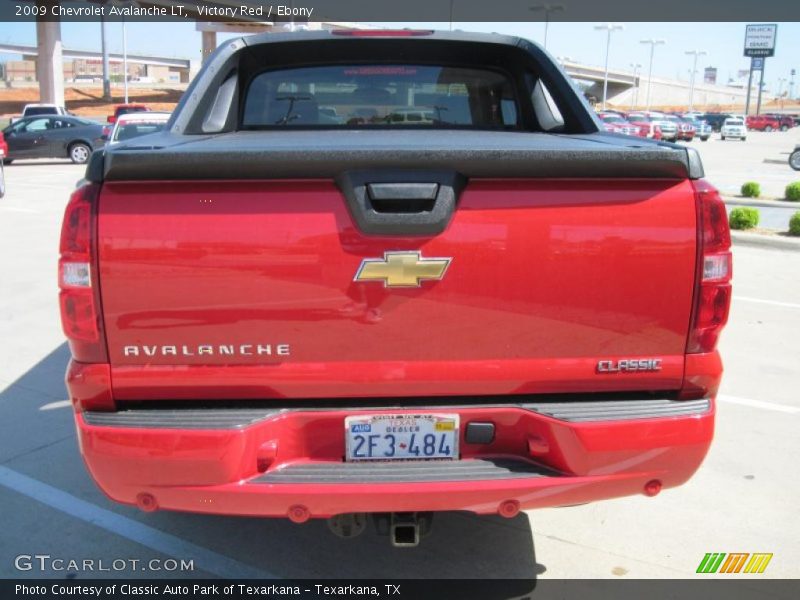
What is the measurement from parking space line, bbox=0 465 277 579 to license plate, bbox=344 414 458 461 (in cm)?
100

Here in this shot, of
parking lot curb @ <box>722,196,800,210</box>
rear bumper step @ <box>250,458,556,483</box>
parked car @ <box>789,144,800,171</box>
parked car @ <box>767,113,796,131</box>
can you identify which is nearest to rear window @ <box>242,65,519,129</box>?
rear bumper step @ <box>250,458,556,483</box>

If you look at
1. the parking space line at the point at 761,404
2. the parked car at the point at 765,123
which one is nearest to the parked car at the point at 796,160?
the parking space line at the point at 761,404

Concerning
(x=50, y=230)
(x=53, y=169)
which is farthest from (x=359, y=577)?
(x=53, y=169)

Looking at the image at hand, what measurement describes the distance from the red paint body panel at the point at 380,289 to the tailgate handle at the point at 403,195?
0.31ft

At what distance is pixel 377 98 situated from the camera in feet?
14.3

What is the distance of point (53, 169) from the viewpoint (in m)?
23.4

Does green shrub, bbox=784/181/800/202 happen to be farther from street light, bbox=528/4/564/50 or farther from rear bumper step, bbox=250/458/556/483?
street light, bbox=528/4/564/50

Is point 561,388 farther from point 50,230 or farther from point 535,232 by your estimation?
point 50,230

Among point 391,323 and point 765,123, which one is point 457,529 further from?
point 765,123

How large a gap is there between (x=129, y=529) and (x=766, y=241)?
31.7 ft

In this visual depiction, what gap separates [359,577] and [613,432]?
1319mm

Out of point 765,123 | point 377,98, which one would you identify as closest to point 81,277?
point 377,98

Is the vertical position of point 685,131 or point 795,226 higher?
point 685,131

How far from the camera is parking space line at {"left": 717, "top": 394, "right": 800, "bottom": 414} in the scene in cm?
497
